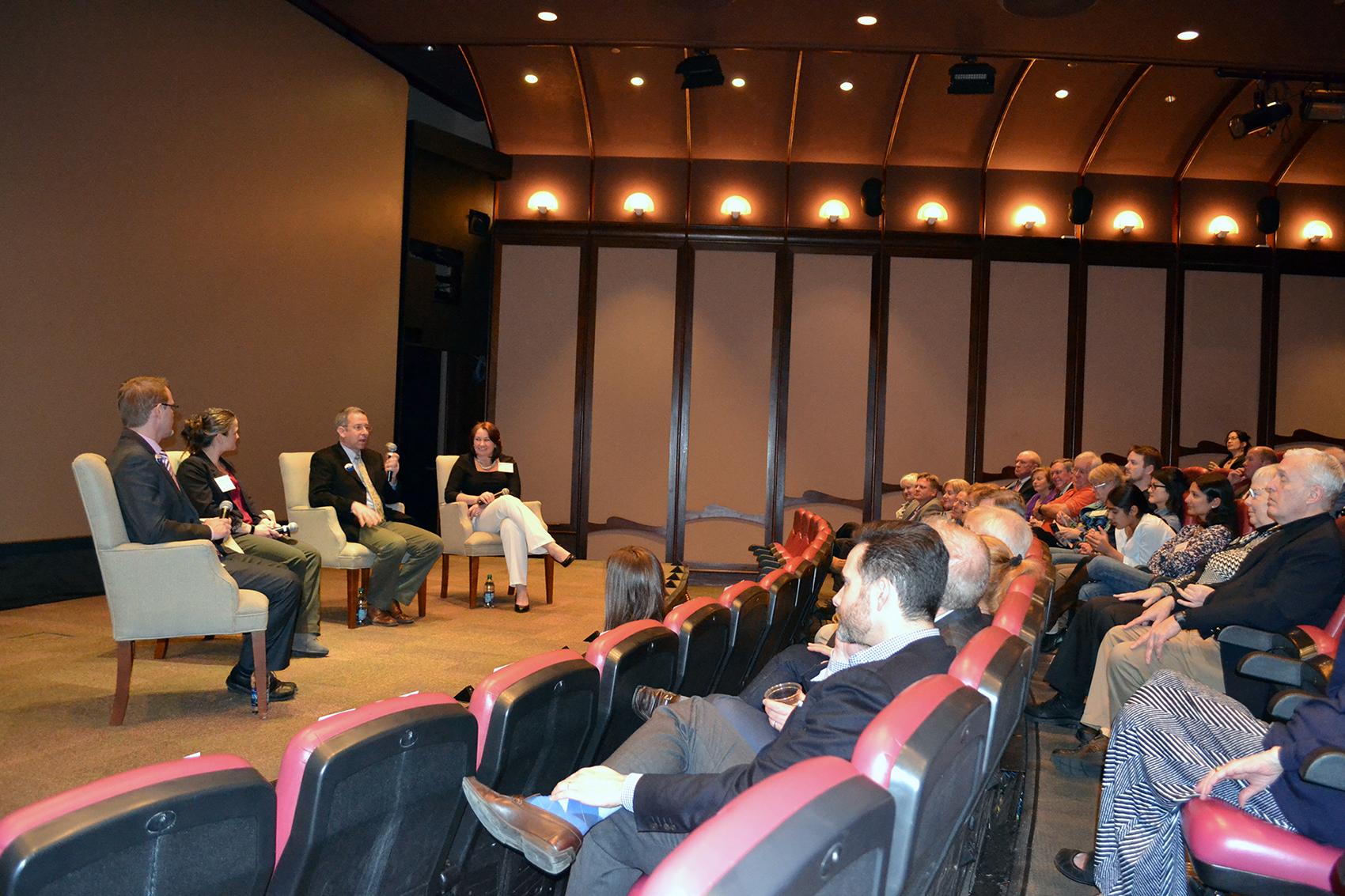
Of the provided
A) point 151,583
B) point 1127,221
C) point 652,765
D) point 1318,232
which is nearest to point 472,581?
point 151,583

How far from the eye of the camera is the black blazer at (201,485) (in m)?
4.22

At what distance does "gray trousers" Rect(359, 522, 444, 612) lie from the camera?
543 centimetres

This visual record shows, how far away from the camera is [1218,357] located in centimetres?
936

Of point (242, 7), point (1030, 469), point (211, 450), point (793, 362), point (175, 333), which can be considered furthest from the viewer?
point (793, 362)

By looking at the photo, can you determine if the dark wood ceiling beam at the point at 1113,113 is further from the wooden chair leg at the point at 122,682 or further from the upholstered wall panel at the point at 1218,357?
the wooden chair leg at the point at 122,682

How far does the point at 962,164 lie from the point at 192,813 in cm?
947

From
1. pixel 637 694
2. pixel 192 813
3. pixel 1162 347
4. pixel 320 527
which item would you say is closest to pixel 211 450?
pixel 320 527

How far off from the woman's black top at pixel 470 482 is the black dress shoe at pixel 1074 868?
15.3 feet

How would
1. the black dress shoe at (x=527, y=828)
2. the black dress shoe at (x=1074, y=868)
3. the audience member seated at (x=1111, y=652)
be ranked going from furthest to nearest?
the audience member seated at (x=1111, y=652)
the black dress shoe at (x=1074, y=868)
the black dress shoe at (x=527, y=828)

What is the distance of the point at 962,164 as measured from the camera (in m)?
9.41

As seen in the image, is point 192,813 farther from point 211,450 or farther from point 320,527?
point 320,527

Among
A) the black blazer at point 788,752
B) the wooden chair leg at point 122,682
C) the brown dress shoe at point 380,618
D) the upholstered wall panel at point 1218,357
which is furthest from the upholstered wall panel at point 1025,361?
the black blazer at point 788,752

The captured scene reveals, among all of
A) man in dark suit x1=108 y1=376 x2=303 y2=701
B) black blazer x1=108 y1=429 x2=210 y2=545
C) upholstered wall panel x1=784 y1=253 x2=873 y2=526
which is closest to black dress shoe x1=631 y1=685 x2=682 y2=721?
man in dark suit x1=108 y1=376 x2=303 y2=701

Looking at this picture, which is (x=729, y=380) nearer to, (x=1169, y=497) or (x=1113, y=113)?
(x=1113, y=113)
